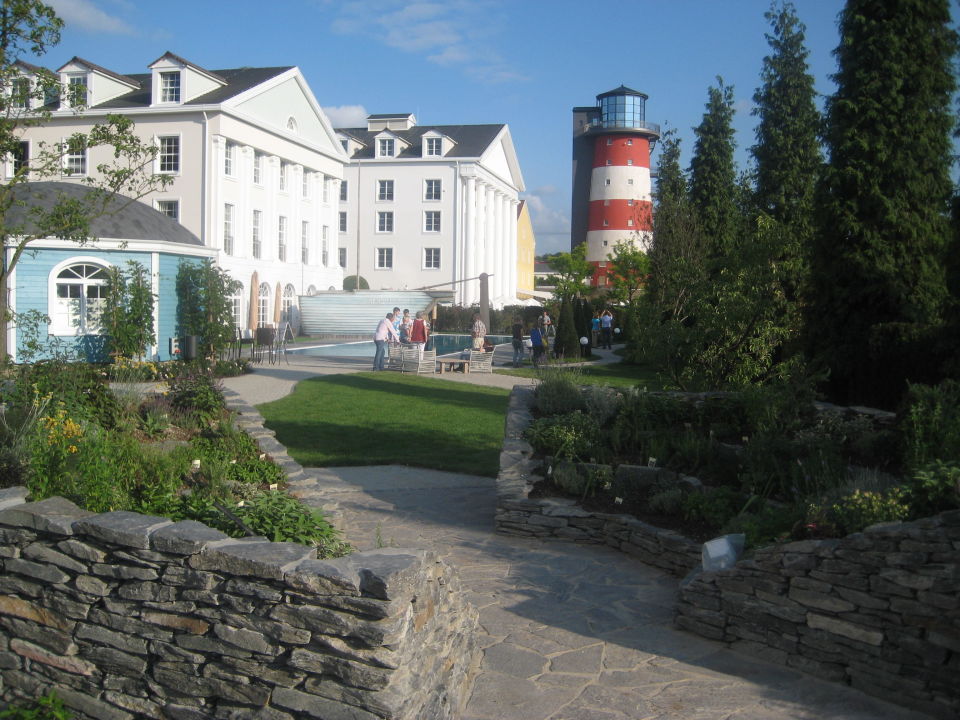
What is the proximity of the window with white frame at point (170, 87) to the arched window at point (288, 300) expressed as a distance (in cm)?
977

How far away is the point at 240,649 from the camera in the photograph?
3920mm

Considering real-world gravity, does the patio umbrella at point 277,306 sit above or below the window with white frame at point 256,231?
below

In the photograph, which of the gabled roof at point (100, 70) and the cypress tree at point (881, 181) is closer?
the cypress tree at point (881, 181)

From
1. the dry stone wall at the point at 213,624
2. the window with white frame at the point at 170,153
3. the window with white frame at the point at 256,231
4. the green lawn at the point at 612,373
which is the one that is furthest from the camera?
the window with white frame at the point at 256,231

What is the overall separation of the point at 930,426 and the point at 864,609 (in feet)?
7.31

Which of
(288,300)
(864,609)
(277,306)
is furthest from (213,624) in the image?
(288,300)

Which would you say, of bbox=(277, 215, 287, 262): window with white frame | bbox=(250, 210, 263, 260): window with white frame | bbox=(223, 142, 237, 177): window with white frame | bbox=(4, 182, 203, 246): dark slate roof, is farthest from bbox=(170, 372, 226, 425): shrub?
bbox=(277, 215, 287, 262): window with white frame

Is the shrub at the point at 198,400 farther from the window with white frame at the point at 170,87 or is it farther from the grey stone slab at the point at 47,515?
the window with white frame at the point at 170,87

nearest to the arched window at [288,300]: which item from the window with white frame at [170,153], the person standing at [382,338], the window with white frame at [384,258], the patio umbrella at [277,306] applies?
the patio umbrella at [277,306]

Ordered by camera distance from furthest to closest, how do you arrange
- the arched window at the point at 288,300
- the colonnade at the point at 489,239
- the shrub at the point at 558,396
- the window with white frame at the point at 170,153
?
the colonnade at the point at 489,239
the arched window at the point at 288,300
the window with white frame at the point at 170,153
the shrub at the point at 558,396

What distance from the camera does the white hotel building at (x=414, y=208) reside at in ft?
166

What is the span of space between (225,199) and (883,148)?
28.0 meters

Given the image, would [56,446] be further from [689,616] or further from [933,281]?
[933,281]

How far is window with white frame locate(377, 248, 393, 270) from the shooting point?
5169cm
